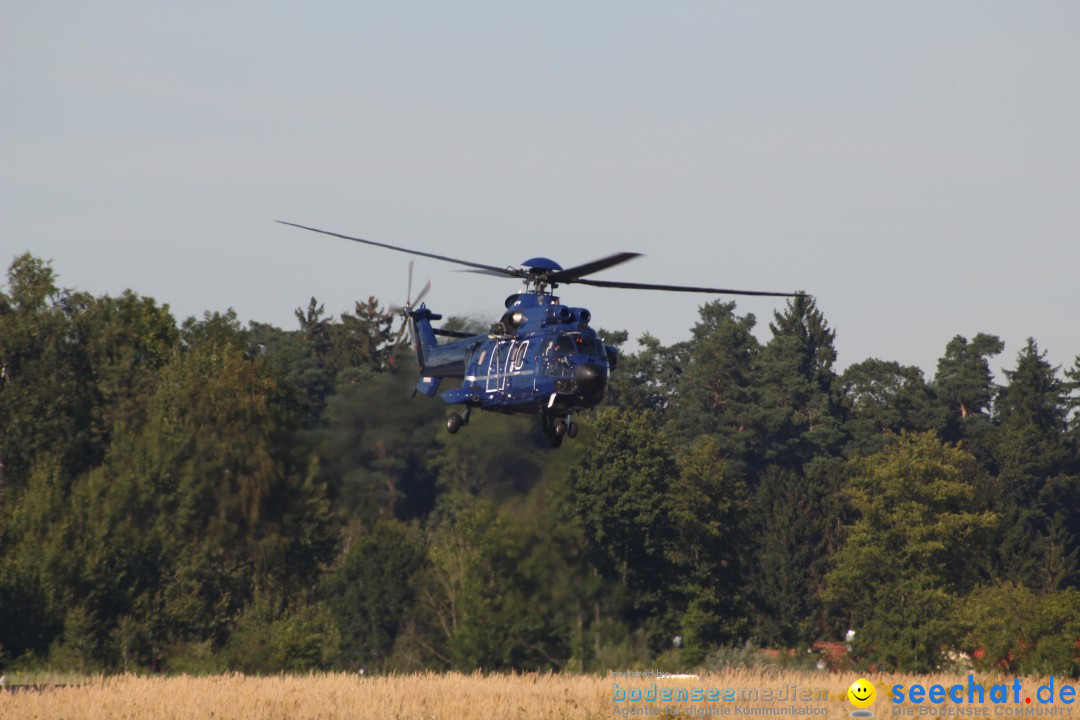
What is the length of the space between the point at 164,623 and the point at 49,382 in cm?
1799

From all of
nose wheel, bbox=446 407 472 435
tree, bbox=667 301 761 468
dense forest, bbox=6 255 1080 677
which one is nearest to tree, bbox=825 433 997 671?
dense forest, bbox=6 255 1080 677

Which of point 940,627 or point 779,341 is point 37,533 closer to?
point 940,627

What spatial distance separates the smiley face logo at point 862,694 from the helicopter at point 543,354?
8.50 m

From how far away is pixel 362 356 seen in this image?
4764 inches

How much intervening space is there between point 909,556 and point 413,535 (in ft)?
89.8

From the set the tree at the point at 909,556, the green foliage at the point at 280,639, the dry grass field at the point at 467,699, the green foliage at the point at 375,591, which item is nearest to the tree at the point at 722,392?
the tree at the point at 909,556

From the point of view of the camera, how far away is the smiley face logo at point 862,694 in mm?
34500

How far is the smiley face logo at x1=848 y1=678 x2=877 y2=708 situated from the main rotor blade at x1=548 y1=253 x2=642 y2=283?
10928mm

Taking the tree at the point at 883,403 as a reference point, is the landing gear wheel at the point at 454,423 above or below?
below

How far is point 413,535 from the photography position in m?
78.8

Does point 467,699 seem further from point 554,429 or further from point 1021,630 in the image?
point 1021,630

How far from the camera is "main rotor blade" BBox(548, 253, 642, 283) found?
104 feet

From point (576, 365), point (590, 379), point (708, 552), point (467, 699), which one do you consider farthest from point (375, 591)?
point (590, 379)

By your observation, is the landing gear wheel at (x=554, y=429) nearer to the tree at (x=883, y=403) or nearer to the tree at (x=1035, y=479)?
the tree at (x=1035, y=479)
